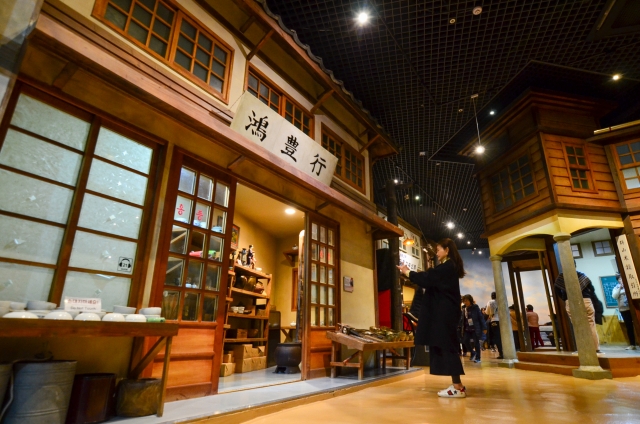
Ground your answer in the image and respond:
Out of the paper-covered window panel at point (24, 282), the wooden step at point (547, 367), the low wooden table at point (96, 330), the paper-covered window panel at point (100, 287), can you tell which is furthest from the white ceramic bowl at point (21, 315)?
the wooden step at point (547, 367)

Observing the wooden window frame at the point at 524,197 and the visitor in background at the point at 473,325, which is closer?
the wooden window frame at the point at 524,197

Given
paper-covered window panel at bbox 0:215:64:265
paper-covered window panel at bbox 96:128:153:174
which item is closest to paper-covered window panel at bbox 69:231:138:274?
paper-covered window panel at bbox 0:215:64:265

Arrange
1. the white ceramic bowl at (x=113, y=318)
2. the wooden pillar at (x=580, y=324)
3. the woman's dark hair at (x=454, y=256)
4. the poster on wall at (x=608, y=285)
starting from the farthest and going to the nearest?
the poster on wall at (x=608, y=285) → the wooden pillar at (x=580, y=324) → the woman's dark hair at (x=454, y=256) → the white ceramic bowl at (x=113, y=318)

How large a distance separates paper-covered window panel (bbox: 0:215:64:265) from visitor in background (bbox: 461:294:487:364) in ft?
34.3

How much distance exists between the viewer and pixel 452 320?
4191mm

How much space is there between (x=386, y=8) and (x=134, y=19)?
4.07 metres

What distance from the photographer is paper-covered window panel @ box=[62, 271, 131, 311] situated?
3.01 metres

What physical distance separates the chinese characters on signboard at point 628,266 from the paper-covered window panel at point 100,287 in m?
10.3

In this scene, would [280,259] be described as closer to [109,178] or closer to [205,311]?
[205,311]

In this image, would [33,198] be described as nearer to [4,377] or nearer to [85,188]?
[85,188]

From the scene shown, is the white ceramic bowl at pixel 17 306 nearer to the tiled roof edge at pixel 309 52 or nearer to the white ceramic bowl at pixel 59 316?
the white ceramic bowl at pixel 59 316

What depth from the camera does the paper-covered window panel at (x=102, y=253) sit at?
310 cm

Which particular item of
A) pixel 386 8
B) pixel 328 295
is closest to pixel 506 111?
pixel 386 8

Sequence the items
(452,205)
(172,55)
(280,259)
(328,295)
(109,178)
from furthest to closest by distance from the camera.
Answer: (452,205), (280,259), (328,295), (172,55), (109,178)
